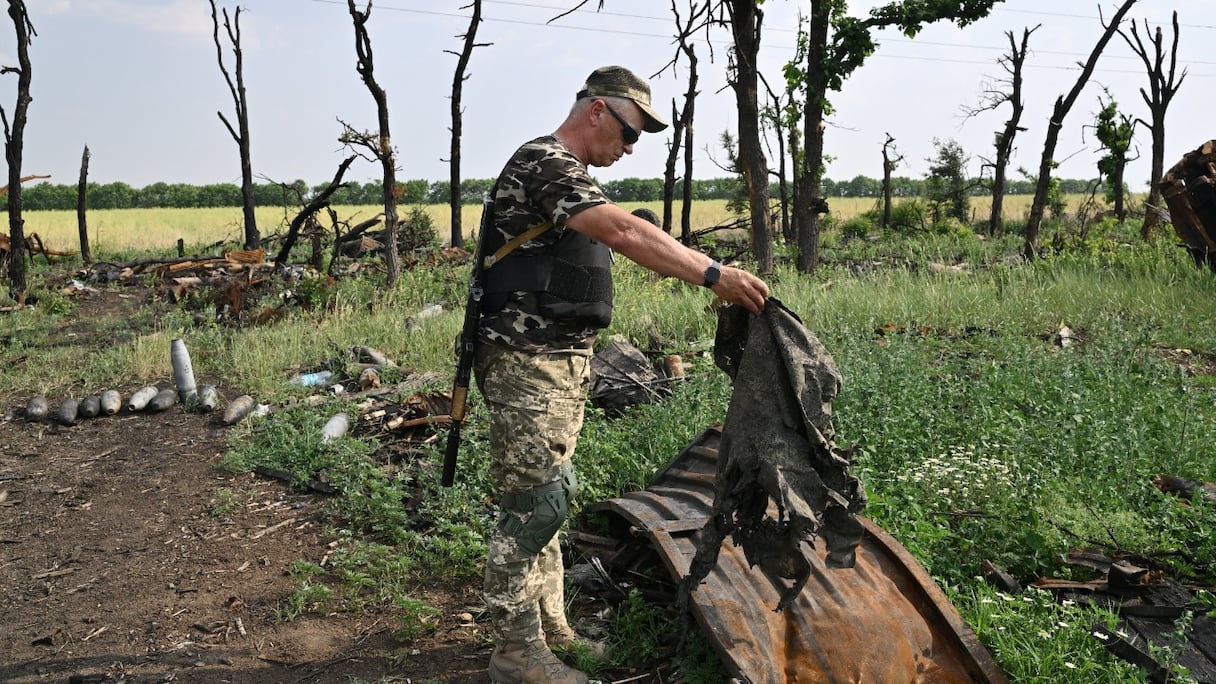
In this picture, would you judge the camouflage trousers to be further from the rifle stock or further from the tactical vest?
the tactical vest

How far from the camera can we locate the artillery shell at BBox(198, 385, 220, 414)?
7648mm

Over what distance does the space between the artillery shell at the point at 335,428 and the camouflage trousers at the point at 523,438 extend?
10.5 ft

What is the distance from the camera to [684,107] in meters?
19.9

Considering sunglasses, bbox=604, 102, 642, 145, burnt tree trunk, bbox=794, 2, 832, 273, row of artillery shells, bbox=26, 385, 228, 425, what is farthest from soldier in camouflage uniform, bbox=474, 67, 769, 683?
burnt tree trunk, bbox=794, 2, 832, 273

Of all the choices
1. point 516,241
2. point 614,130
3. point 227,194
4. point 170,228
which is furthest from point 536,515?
point 227,194

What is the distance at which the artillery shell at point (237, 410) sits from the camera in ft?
23.7

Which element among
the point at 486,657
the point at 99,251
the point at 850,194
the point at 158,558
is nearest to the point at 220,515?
the point at 158,558

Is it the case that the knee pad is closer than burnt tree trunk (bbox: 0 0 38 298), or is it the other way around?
the knee pad

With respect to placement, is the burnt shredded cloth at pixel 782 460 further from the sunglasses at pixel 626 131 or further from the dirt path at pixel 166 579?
the dirt path at pixel 166 579

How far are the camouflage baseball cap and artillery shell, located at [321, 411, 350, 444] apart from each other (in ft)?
12.7

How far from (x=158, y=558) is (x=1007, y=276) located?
9603 mm

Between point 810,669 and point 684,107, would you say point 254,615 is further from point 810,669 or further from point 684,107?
point 684,107

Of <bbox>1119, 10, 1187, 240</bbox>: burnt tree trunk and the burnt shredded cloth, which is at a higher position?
<bbox>1119, 10, 1187, 240</bbox>: burnt tree trunk

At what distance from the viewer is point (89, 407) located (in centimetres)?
766
